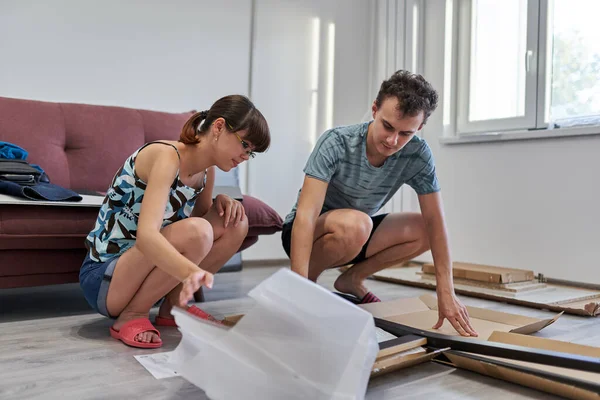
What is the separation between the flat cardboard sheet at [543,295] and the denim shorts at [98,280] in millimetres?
1574

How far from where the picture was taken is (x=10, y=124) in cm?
202

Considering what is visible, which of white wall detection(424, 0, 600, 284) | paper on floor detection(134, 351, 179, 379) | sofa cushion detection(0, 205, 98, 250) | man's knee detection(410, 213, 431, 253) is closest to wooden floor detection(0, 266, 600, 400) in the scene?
paper on floor detection(134, 351, 179, 379)

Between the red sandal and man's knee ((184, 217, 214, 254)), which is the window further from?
the red sandal

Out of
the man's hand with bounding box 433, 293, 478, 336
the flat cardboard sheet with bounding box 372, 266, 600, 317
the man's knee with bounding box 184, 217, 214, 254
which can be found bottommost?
the flat cardboard sheet with bounding box 372, 266, 600, 317

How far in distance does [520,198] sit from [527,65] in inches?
29.8

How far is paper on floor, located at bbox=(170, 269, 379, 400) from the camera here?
0.78 meters

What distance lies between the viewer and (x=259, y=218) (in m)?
2.01

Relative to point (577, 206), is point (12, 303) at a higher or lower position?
lower

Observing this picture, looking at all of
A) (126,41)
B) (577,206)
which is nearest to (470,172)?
(577,206)

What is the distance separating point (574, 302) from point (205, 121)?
1683 mm

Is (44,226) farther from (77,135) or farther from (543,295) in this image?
(543,295)

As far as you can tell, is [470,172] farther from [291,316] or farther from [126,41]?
[291,316]

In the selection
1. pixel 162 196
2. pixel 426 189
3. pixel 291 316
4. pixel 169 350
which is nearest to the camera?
pixel 291 316

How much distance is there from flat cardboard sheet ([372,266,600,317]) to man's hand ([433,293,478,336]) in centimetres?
83
